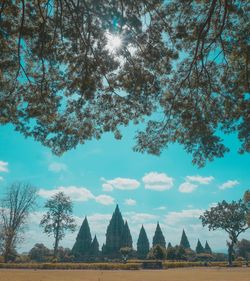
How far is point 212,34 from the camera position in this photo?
9.81 metres

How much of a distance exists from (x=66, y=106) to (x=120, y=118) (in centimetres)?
223

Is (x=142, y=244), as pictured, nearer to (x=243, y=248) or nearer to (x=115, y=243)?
(x=115, y=243)

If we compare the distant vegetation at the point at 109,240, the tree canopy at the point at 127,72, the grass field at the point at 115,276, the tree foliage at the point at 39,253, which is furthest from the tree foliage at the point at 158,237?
the tree canopy at the point at 127,72

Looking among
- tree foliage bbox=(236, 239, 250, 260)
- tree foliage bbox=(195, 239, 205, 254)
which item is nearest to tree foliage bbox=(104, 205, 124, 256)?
tree foliage bbox=(195, 239, 205, 254)

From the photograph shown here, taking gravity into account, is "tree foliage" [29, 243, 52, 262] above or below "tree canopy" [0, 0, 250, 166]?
below

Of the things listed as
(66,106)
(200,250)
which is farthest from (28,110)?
(200,250)

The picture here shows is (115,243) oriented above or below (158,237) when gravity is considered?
below

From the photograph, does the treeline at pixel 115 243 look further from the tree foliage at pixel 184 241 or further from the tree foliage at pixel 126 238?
the tree foliage at pixel 184 241

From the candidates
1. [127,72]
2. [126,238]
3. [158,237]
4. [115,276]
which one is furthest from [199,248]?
[127,72]

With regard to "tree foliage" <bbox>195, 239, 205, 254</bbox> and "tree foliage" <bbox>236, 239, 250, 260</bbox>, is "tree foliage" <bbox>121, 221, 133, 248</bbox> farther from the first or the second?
"tree foliage" <bbox>236, 239, 250, 260</bbox>

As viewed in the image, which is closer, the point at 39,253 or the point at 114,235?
the point at 39,253

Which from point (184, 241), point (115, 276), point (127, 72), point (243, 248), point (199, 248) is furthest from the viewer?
point (199, 248)

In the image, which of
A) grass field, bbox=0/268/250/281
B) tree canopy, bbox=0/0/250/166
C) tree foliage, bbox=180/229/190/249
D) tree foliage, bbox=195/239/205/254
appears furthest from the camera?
tree foliage, bbox=195/239/205/254

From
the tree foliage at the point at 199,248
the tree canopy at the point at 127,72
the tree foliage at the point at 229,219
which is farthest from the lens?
the tree foliage at the point at 199,248
